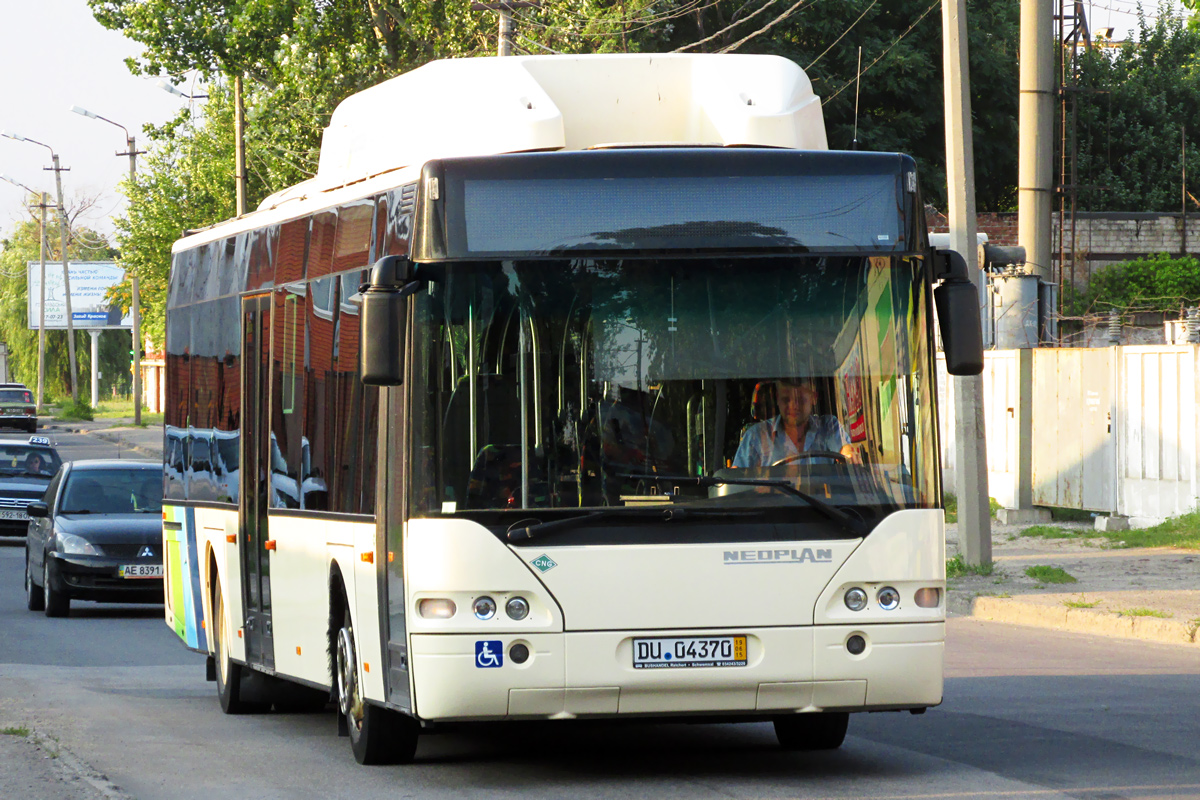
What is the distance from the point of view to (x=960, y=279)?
792 centimetres

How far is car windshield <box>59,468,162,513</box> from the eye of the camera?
1972 centimetres

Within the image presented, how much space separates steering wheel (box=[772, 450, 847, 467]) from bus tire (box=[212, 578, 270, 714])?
4.62 m

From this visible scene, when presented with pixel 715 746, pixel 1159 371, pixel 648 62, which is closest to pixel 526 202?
pixel 648 62

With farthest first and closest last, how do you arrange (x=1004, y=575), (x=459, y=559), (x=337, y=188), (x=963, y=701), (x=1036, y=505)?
(x=1036, y=505)
(x=1004, y=575)
(x=963, y=701)
(x=337, y=188)
(x=459, y=559)

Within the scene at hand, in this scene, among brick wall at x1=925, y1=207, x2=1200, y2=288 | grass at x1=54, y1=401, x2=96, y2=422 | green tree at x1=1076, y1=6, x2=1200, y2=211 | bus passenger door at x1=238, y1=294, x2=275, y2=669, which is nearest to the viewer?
bus passenger door at x1=238, y1=294, x2=275, y2=669

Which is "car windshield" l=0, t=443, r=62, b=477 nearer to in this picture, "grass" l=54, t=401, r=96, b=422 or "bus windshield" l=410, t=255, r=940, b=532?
"bus windshield" l=410, t=255, r=940, b=532

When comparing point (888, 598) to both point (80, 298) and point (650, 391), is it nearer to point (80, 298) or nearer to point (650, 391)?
point (650, 391)

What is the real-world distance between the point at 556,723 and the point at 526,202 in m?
3.36

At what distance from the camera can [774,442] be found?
25.2 feet

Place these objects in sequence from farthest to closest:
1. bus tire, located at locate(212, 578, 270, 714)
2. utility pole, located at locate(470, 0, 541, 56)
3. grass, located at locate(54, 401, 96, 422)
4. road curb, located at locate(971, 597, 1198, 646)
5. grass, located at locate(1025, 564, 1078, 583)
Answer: grass, located at locate(54, 401, 96, 422) < utility pole, located at locate(470, 0, 541, 56) < grass, located at locate(1025, 564, 1078, 583) < road curb, located at locate(971, 597, 1198, 646) < bus tire, located at locate(212, 578, 270, 714)

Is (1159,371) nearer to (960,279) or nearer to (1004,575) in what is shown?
(1004,575)

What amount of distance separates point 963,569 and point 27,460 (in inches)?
642

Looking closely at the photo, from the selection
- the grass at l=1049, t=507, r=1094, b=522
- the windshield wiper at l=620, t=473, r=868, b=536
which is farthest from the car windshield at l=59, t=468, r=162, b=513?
the windshield wiper at l=620, t=473, r=868, b=536

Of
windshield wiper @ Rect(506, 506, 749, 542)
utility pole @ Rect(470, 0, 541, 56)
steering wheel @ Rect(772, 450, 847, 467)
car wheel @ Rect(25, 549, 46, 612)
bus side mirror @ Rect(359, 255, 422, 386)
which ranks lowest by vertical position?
car wheel @ Rect(25, 549, 46, 612)
